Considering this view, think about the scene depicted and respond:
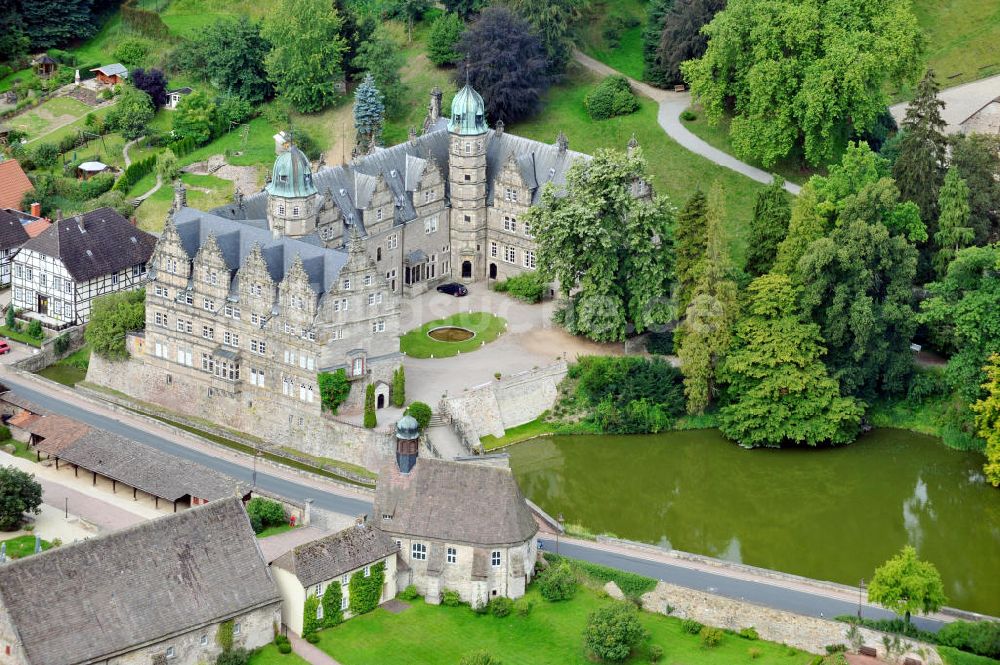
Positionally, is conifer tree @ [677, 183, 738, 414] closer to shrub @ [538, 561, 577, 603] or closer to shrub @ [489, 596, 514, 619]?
shrub @ [538, 561, 577, 603]

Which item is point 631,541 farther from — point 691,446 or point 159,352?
point 159,352

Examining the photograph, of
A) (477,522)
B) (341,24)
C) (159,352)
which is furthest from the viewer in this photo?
(341,24)

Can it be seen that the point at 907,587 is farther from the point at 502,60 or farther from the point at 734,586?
the point at 502,60

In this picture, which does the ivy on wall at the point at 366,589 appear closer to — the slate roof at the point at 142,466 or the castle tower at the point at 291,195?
the slate roof at the point at 142,466

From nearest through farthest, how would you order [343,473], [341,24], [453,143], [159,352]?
[343,473] < [159,352] < [453,143] < [341,24]

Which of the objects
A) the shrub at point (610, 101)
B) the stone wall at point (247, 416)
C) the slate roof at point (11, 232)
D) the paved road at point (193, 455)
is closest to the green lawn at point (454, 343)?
the stone wall at point (247, 416)

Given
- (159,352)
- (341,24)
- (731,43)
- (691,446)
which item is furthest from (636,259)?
(341,24)

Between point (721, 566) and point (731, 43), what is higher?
point (731, 43)
